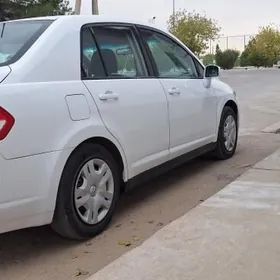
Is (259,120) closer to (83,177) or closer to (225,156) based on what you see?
(225,156)

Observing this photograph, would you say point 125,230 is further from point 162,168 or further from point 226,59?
point 226,59

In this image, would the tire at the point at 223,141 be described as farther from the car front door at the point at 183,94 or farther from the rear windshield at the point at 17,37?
the rear windshield at the point at 17,37

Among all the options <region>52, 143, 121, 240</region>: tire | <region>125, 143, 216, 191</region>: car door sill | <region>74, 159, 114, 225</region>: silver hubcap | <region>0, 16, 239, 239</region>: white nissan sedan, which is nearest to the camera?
<region>0, 16, 239, 239</region>: white nissan sedan

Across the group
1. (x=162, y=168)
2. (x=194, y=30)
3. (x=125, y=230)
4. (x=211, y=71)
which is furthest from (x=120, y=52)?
(x=194, y=30)

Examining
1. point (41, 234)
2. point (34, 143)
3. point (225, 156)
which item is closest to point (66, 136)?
point (34, 143)

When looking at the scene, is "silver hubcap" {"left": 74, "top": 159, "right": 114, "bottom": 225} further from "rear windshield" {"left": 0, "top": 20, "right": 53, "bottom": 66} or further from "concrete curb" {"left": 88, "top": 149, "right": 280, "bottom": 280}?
"rear windshield" {"left": 0, "top": 20, "right": 53, "bottom": 66}

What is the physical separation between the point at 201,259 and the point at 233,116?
141 inches

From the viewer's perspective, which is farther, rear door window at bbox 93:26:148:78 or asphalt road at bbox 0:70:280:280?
rear door window at bbox 93:26:148:78

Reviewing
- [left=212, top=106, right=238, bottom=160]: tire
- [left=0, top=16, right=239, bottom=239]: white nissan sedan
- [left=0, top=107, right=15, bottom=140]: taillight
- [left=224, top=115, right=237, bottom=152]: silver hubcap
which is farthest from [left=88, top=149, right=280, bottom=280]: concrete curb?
[left=224, top=115, right=237, bottom=152]: silver hubcap

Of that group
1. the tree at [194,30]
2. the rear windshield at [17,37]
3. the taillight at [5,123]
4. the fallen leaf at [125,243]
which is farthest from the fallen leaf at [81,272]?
the tree at [194,30]

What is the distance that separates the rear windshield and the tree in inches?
1888

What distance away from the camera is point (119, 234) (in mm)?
4285

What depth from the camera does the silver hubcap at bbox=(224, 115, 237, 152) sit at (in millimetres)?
6680

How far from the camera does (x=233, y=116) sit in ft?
22.5
